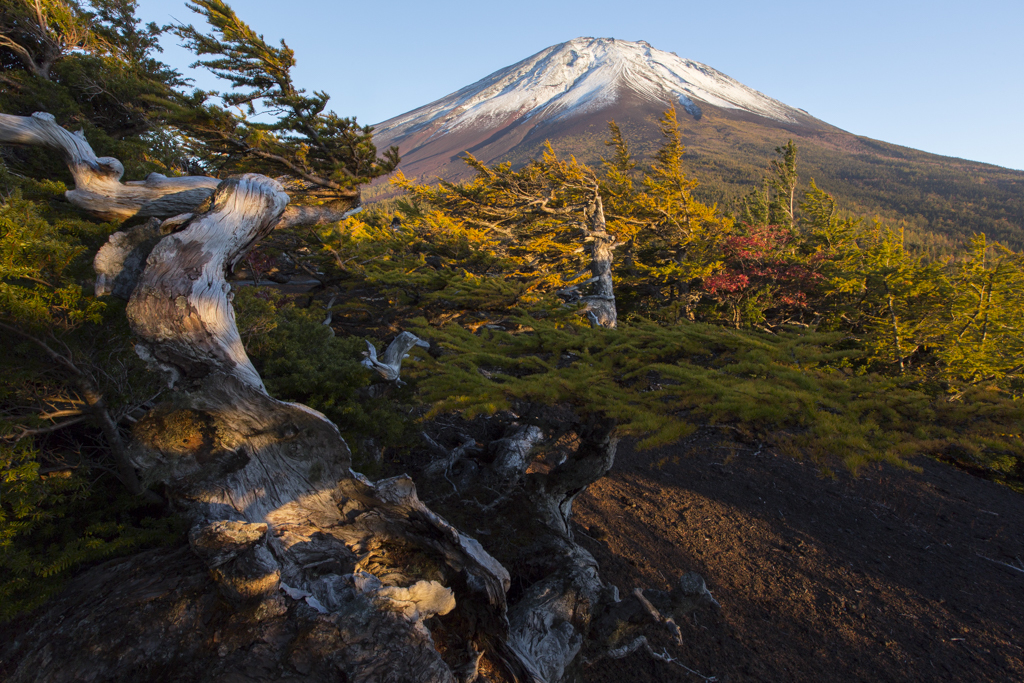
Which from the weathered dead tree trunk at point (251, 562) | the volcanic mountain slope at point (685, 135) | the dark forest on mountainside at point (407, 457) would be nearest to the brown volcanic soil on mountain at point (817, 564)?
the dark forest on mountainside at point (407, 457)

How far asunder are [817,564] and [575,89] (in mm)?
126537

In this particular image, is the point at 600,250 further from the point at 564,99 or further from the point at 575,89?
the point at 575,89

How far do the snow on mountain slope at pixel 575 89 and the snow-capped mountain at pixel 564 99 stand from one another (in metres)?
0.25

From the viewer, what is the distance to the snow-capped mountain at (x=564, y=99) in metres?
101

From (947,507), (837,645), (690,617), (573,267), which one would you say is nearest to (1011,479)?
(837,645)

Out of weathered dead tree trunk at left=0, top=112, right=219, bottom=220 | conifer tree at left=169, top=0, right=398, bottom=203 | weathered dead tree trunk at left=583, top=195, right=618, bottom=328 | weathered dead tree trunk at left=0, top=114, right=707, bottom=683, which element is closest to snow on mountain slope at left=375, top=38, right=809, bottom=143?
weathered dead tree trunk at left=583, top=195, right=618, bottom=328

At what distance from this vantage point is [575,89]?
111 metres

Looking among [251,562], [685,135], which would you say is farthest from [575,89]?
[251,562]

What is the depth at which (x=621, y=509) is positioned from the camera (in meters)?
5.62

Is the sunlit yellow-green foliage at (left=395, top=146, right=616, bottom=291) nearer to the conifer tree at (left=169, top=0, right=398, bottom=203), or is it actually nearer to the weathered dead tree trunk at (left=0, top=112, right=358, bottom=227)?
the conifer tree at (left=169, top=0, right=398, bottom=203)

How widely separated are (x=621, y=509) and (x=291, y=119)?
829 centimetres

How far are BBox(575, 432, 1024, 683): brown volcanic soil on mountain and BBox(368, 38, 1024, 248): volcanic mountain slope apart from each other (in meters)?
44.5

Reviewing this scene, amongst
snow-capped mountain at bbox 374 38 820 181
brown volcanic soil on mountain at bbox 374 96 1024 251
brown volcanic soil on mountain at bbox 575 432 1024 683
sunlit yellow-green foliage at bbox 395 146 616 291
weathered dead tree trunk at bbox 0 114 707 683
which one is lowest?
brown volcanic soil on mountain at bbox 575 432 1024 683

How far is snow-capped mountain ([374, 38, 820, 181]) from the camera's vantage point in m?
101
